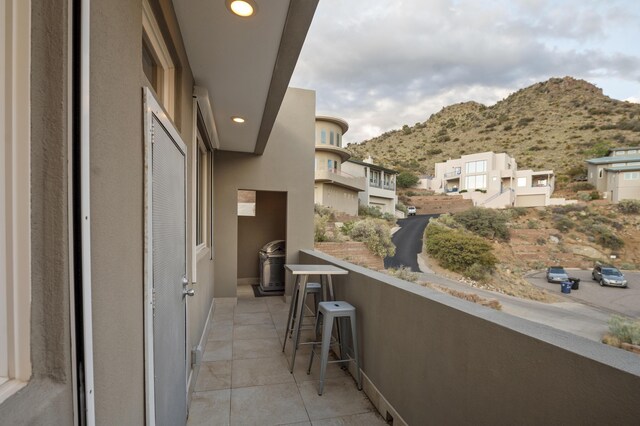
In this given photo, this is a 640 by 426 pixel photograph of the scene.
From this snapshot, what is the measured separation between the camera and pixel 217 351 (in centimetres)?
357

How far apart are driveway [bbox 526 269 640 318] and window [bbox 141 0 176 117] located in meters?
12.5

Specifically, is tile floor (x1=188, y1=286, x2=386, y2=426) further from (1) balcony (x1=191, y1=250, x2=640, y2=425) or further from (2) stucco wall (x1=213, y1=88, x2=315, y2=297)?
(2) stucco wall (x1=213, y1=88, x2=315, y2=297)

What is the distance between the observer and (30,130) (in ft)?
1.95

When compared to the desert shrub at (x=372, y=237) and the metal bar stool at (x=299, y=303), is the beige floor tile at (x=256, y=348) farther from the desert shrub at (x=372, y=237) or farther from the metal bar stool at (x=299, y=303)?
the desert shrub at (x=372, y=237)

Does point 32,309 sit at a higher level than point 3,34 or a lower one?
lower

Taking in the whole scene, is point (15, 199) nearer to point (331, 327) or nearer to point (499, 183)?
point (331, 327)

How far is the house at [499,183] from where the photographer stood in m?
31.4

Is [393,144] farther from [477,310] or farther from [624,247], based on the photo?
[477,310]

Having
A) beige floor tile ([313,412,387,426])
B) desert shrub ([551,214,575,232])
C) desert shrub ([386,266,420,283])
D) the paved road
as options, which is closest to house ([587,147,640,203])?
desert shrub ([551,214,575,232])

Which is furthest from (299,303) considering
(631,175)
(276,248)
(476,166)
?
(476,166)

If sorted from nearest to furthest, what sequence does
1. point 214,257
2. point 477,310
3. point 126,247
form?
point 126,247, point 477,310, point 214,257

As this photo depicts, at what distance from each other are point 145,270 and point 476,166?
131ft

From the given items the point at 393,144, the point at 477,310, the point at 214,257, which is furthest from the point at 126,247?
the point at 393,144

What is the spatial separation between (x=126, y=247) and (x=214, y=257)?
457cm
